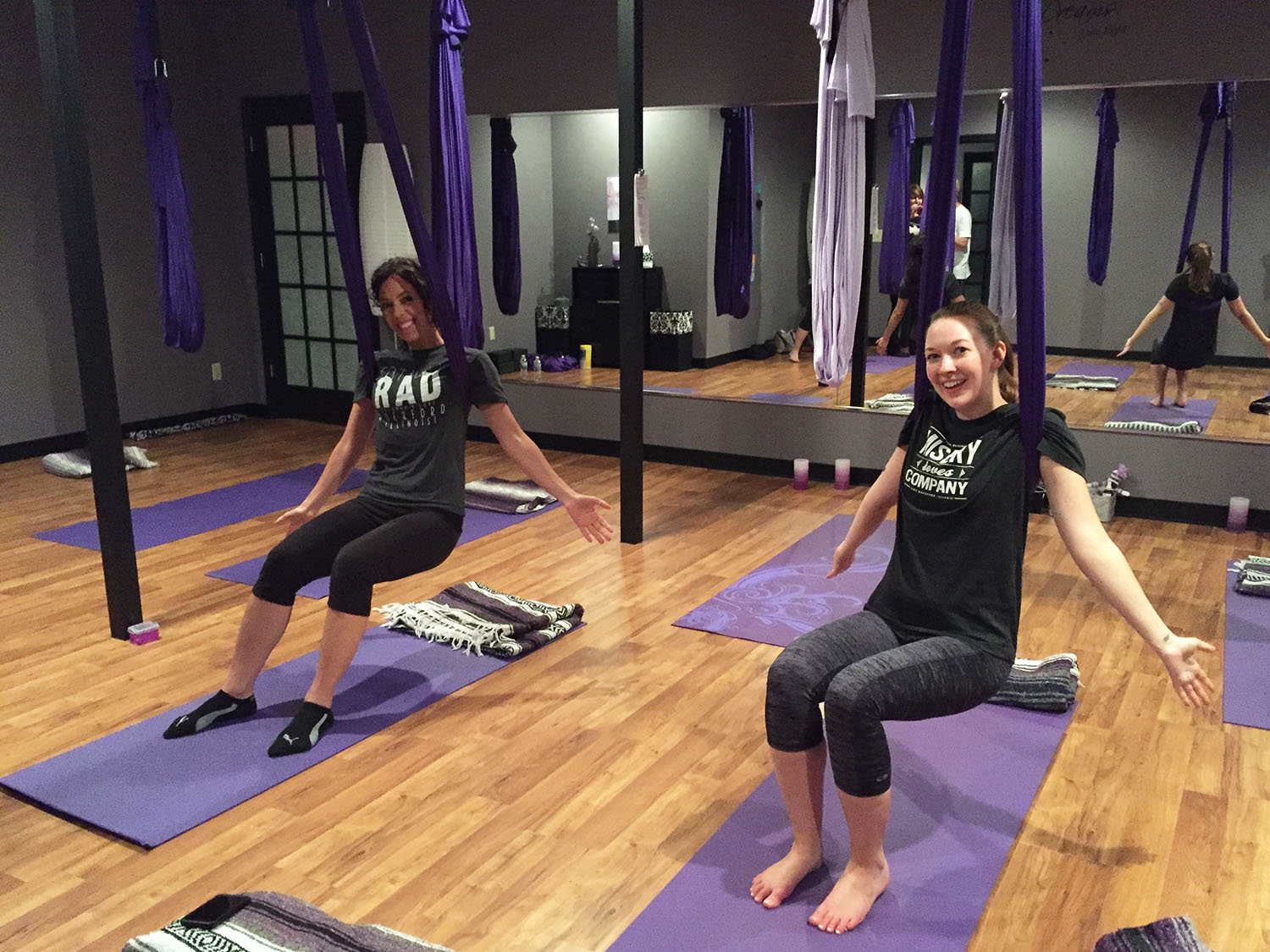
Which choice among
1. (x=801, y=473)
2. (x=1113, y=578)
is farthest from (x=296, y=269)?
(x=1113, y=578)

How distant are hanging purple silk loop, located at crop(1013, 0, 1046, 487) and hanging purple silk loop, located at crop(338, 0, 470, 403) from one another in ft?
4.69

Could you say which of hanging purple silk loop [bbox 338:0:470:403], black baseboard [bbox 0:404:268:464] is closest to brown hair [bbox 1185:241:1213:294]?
hanging purple silk loop [bbox 338:0:470:403]

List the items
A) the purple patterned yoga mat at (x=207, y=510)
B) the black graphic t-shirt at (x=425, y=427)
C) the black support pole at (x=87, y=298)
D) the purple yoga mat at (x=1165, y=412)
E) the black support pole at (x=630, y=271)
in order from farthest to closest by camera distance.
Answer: the purple yoga mat at (x=1165, y=412), the purple patterned yoga mat at (x=207, y=510), the black support pole at (x=630, y=271), the black support pole at (x=87, y=298), the black graphic t-shirt at (x=425, y=427)

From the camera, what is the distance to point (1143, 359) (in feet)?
18.0

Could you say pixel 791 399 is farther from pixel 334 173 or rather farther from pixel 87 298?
pixel 87 298

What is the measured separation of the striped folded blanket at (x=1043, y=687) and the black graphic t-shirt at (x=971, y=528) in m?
0.98

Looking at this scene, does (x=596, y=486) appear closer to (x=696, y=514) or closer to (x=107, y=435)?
(x=696, y=514)

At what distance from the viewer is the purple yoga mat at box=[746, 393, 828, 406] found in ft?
19.0

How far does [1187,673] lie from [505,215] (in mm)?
5309

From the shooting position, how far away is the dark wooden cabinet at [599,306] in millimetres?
7609

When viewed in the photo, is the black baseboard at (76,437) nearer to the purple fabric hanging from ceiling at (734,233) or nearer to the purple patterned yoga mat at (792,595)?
the purple fabric hanging from ceiling at (734,233)

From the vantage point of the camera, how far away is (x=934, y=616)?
2154mm

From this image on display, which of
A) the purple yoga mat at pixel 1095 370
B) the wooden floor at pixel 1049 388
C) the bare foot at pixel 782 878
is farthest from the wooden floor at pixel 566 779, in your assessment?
the purple yoga mat at pixel 1095 370

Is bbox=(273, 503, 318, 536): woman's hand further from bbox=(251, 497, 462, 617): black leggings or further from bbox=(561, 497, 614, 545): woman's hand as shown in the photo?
bbox=(561, 497, 614, 545): woman's hand
